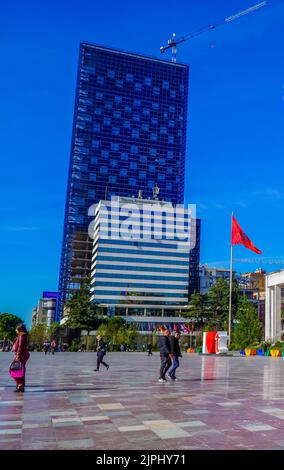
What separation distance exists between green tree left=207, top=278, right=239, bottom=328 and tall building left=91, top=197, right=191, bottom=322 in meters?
43.2

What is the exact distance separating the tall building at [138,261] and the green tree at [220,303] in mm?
43174

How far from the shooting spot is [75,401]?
427 inches

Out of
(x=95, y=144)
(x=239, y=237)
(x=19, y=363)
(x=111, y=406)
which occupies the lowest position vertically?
(x=111, y=406)

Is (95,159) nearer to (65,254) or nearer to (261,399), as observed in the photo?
(65,254)

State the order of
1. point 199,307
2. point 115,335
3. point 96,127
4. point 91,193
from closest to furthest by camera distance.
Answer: point 115,335, point 199,307, point 91,193, point 96,127

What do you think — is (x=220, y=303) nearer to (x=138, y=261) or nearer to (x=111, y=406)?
(x=138, y=261)

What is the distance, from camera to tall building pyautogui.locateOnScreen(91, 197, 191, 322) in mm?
138125

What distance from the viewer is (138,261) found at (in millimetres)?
141625

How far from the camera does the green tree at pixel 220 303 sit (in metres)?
94.3

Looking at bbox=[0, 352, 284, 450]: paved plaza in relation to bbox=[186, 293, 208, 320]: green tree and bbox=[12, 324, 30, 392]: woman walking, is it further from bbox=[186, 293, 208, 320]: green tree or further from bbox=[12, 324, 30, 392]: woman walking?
bbox=[186, 293, 208, 320]: green tree

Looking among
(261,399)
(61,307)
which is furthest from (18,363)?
(61,307)

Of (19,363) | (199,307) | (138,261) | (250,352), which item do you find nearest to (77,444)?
(19,363)

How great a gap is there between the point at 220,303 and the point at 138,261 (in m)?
49.3
